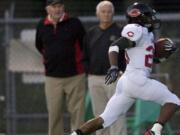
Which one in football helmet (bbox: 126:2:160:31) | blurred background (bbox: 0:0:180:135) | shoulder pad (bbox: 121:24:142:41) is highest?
football helmet (bbox: 126:2:160:31)

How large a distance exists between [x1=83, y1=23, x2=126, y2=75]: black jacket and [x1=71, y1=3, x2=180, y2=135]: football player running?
1.39 meters

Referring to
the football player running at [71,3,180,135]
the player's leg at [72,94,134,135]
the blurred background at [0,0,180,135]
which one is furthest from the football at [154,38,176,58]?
the blurred background at [0,0,180,135]

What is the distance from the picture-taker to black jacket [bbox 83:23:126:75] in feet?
38.3

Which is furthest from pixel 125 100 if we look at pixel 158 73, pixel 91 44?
pixel 158 73

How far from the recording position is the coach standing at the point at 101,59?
11.6 meters

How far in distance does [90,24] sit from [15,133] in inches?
75.3

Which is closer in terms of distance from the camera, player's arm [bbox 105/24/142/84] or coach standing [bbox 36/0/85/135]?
player's arm [bbox 105/24/142/84]

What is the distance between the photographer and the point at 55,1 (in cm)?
1183

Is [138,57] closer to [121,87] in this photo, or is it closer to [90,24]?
[121,87]

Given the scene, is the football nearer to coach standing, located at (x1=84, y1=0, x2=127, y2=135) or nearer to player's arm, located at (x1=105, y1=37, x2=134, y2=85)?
player's arm, located at (x1=105, y1=37, x2=134, y2=85)

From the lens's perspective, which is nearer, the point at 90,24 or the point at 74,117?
the point at 74,117

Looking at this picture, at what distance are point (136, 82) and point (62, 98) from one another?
211 centimetres

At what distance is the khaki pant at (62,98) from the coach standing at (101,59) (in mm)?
208

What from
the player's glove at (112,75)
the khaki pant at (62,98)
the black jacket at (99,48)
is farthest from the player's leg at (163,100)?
the khaki pant at (62,98)
